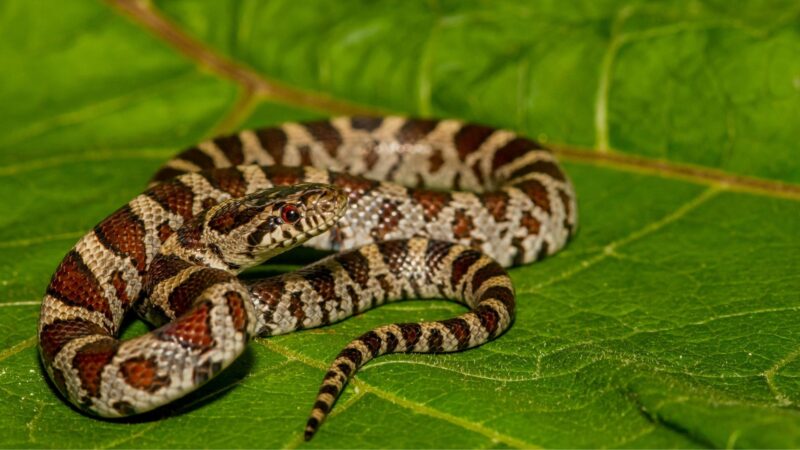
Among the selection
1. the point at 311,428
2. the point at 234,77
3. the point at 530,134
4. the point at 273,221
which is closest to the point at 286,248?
the point at 273,221

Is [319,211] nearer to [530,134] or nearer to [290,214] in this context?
[290,214]

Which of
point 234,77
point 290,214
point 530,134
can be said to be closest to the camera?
point 290,214

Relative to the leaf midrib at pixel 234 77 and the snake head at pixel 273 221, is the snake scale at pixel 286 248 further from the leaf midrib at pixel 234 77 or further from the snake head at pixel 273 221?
the leaf midrib at pixel 234 77

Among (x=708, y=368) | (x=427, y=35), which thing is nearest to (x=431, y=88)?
(x=427, y=35)

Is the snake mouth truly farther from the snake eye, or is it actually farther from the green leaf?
the green leaf

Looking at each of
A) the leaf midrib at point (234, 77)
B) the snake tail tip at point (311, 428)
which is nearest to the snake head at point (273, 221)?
the snake tail tip at point (311, 428)

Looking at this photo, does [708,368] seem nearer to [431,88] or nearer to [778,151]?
[778,151]
